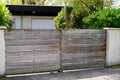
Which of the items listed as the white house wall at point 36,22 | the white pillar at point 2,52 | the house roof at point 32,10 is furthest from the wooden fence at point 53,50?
the white house wall at point 36,22

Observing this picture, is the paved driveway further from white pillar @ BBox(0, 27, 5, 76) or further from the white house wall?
the white house wall

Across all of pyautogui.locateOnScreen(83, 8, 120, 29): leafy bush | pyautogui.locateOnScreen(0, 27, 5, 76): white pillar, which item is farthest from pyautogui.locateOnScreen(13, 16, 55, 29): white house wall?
pyautogui.locateOnScreen(0, 27, 5, 76): white pillar

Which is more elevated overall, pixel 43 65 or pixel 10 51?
pixel 10 51

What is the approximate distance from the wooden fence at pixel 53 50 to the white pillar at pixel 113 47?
19 cm

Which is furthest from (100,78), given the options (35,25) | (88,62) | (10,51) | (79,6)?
(35,25)

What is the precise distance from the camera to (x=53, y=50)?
30.2ft

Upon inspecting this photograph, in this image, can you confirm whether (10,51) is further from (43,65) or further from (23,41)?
(43,65)

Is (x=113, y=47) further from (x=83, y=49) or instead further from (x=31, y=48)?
(x=31, y=48)

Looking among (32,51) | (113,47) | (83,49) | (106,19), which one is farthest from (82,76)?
(106,19)

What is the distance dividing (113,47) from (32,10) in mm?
12896

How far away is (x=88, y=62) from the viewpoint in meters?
10.0

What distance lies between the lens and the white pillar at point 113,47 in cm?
1043

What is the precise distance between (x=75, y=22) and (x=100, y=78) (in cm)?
754

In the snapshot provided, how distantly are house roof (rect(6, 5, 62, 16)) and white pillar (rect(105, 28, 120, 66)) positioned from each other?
12.3 meters
